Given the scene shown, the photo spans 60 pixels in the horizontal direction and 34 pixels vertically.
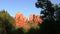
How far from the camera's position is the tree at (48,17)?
87.6ft

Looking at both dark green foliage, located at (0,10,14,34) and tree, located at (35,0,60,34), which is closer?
tree, located at (35,0,60,34)

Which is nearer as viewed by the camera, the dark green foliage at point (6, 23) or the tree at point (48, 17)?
the tree at point (48, 17)

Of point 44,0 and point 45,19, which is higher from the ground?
point 44,0

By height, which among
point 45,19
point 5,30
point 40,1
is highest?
point 40,1

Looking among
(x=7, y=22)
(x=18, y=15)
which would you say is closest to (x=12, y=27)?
(x=7, y=22)

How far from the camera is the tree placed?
26.7 metres

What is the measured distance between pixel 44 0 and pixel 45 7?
92 centimetres

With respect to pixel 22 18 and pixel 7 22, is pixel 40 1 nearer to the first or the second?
pixel 7 22

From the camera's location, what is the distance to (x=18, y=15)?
82062 millimetres

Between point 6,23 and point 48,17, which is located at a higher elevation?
point 48,17

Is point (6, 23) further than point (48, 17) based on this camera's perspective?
Yes

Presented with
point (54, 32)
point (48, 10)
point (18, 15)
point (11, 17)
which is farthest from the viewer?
point (18, 15)

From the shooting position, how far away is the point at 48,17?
92.5 feet

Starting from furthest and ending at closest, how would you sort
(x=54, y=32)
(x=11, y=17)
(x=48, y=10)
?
(x=11, y=17), (x=48, y=10), (x=54, y=32)
